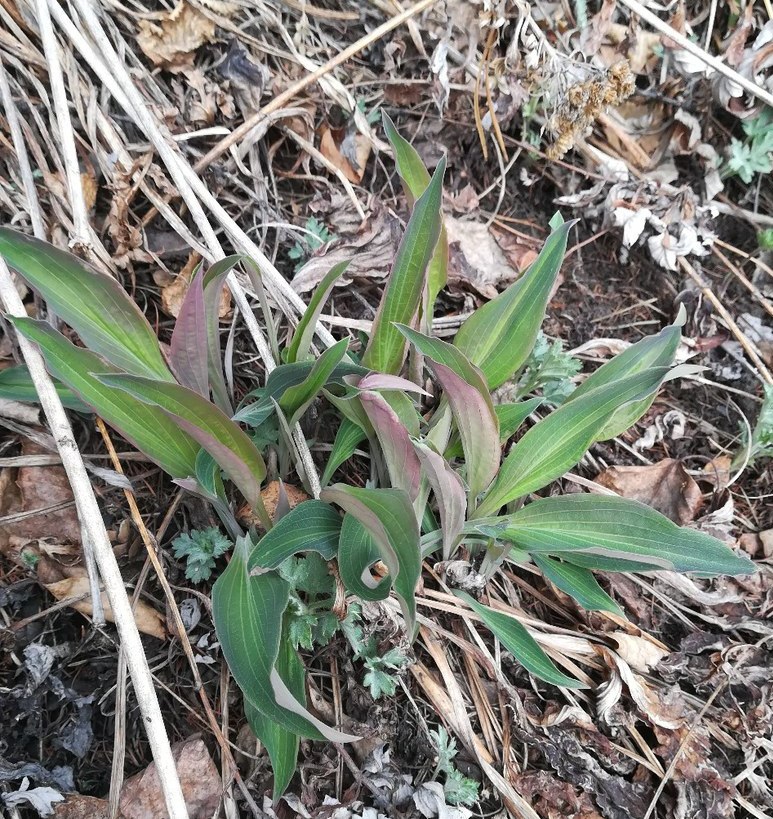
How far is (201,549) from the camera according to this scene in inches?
45.6

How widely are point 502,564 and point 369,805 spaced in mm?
534

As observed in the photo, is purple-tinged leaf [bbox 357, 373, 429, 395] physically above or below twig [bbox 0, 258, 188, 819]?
above

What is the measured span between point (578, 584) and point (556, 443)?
0.89ft

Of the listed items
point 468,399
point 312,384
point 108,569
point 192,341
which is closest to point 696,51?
point 468,399

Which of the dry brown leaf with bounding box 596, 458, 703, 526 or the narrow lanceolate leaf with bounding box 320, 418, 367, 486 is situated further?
the dry brown leaf with bounding box 596, 458, 703, 526

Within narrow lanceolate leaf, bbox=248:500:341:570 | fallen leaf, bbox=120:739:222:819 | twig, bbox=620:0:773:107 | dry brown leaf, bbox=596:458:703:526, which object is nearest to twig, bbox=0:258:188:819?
fallen leaf, bbox=120:739:222:819

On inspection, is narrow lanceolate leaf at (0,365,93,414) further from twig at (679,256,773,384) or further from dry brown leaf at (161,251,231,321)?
twig at (679,256,773,384)

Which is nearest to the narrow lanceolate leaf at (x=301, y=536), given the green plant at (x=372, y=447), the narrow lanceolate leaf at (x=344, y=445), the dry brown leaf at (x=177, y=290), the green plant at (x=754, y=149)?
the green plant at (x=372, y=447)

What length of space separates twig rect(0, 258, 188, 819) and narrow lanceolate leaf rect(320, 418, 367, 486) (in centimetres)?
40

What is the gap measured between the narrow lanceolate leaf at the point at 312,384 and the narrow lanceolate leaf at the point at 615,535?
40 cm

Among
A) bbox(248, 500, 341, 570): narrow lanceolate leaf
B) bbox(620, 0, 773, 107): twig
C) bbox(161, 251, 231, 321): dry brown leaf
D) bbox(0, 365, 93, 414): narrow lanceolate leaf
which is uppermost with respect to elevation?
bbox(620, 0, 773, 107): twig

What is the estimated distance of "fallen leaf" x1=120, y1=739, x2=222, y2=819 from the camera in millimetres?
1043

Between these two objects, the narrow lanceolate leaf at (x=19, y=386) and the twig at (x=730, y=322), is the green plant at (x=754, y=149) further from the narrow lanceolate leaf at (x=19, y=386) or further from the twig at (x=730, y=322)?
the narrow lanceolate leaf at (x=19, y=386)

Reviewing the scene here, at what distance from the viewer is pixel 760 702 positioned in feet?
4.18
